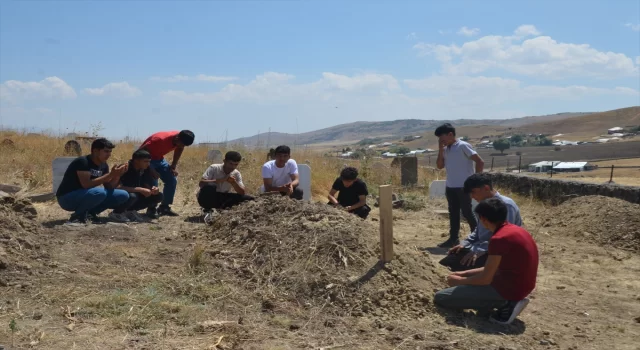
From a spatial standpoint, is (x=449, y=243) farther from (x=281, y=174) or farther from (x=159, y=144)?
(x=159, y=144)

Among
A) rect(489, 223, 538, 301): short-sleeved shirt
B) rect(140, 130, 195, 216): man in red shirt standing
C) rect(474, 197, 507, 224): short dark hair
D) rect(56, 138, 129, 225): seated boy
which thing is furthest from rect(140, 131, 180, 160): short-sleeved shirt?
rect(489, 223, 538, 301): short-sleeved shirt

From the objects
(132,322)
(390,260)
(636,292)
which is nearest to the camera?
(132,322)

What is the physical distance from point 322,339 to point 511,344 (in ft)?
4.21

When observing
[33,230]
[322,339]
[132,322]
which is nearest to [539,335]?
[322,339]

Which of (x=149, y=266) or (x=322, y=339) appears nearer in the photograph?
(x=322, y=339)

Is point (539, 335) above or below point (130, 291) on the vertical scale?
below

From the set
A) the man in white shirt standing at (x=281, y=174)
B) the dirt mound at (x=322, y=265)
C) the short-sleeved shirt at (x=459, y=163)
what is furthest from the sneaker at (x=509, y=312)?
the man in white shirt standing at (x=281, y=174)

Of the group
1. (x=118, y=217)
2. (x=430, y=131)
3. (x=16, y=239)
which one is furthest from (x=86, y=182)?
(x=430, y=131)

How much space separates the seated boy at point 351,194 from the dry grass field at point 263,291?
3.55 ft

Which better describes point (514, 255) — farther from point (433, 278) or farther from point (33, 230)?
point (33, 230)

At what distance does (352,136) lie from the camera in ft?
543

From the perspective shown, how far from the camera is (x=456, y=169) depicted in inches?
281

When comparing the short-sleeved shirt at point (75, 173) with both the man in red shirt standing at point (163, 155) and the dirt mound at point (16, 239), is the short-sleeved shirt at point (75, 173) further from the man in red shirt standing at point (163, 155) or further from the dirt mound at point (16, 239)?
the man in red shirt standing at point (163, 155)

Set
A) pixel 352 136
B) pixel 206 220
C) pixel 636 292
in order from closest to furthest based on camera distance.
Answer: pixel 636 292 → pixel 206 220 → pixel 352 136
